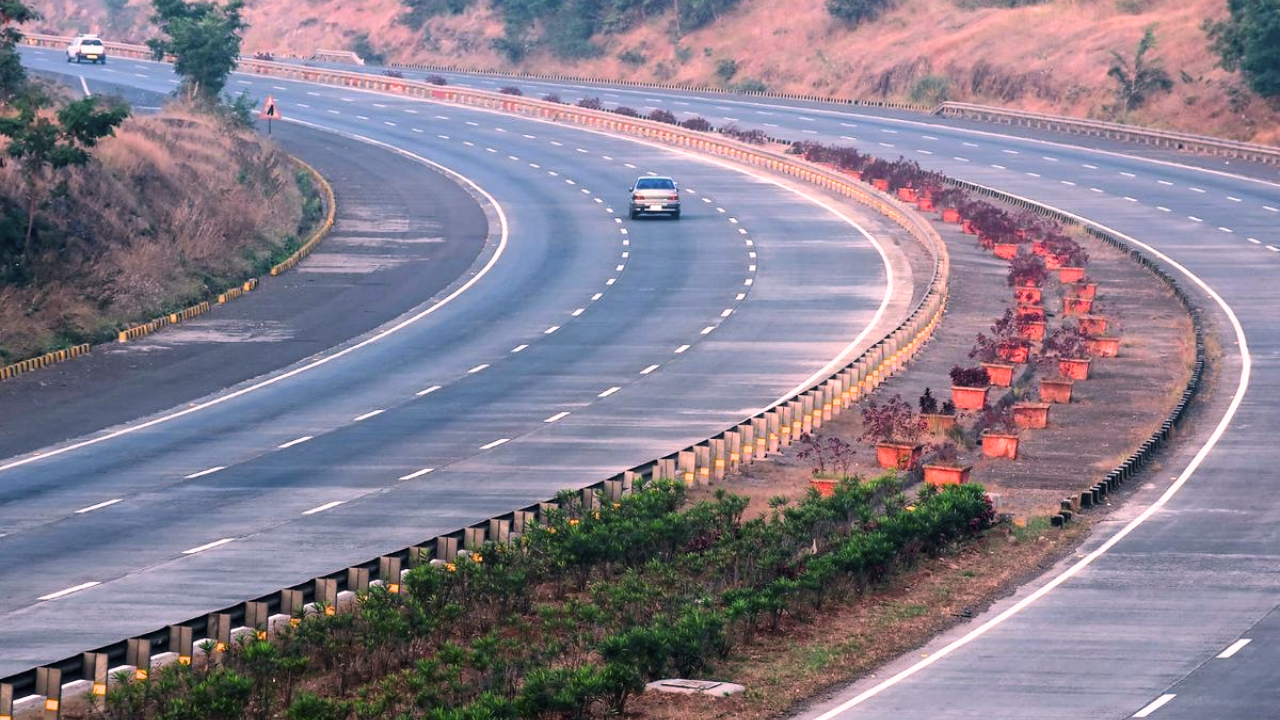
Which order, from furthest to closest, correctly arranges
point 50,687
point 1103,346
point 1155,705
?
point 1103,346 < point 1155,705 < point 50,687

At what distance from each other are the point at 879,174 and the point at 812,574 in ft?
167

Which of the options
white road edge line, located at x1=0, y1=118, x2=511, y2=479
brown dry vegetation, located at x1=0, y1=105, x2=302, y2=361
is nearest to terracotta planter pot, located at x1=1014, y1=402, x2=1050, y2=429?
white road edge line, located at x1=0, y1=118, x2=511, y2=479

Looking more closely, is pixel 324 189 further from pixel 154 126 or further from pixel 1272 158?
pixel 1272 158

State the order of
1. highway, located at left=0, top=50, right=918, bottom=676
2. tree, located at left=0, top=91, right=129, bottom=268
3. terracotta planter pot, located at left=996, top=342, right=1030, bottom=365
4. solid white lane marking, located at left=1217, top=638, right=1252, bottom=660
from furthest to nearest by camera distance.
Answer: tree, located at left=0, top=91, right=129, bottom=268 → terracotta planter pot, located at left=996, top=342, right=1030, bottom=365 → highway, located at left=0, top=50, right=918, bottom=676 → solid white lane marking, located at left=1217, top=638, right=1252, bottom=660

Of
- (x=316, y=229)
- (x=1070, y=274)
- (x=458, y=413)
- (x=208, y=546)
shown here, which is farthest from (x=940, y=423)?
(x=316, y=229)

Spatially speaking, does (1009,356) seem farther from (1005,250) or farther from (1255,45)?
(1255,45)

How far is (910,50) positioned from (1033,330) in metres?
73.3

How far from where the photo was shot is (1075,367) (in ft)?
130

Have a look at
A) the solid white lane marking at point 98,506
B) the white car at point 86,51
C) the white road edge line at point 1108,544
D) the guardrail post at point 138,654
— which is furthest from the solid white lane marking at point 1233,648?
the white car at point 86,51

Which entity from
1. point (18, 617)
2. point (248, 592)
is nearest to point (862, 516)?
point (248, 592)

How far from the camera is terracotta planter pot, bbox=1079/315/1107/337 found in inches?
1743

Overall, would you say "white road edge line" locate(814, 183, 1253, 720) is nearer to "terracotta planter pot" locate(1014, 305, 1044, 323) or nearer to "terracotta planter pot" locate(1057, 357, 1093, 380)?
"terracotta planter pot" locate(1057, 357, 1093, 380)

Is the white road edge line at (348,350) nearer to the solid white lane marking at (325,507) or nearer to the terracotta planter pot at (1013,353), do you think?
the solid white lane marking at (325,507)

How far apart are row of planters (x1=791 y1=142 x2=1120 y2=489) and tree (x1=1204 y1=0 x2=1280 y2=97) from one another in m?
26.1
